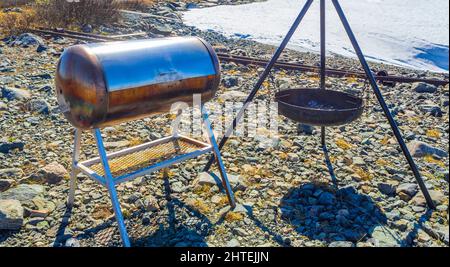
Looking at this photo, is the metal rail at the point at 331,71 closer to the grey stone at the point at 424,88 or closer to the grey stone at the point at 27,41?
the grey stone at the point at 424,88

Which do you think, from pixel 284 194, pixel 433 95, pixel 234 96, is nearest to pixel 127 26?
pixel 234 96

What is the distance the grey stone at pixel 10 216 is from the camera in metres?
3.87

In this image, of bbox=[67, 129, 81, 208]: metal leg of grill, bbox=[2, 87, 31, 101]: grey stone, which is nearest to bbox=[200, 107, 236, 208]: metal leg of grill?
bbox=[67, 129, 81, 208]: metal leg of grill

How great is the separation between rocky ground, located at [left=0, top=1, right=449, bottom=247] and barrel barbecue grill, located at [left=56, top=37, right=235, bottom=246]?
0.39 meters

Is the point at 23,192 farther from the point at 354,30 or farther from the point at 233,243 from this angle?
the point at 354,30

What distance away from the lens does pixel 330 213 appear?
4289 mm

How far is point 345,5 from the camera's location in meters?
20.8

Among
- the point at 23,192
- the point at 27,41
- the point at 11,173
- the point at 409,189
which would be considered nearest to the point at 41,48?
the point at 27,41

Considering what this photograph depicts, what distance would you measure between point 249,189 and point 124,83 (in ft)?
6.92

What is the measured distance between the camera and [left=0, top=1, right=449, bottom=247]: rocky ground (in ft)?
13.0

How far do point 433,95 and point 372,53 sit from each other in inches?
209

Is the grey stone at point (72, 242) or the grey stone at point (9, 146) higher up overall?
the grey stone at point (9, 146)

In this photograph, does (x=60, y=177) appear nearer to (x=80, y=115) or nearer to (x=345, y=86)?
(x=80, y=115)

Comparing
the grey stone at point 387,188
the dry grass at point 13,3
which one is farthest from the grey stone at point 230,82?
the dry grass at point 13,3
